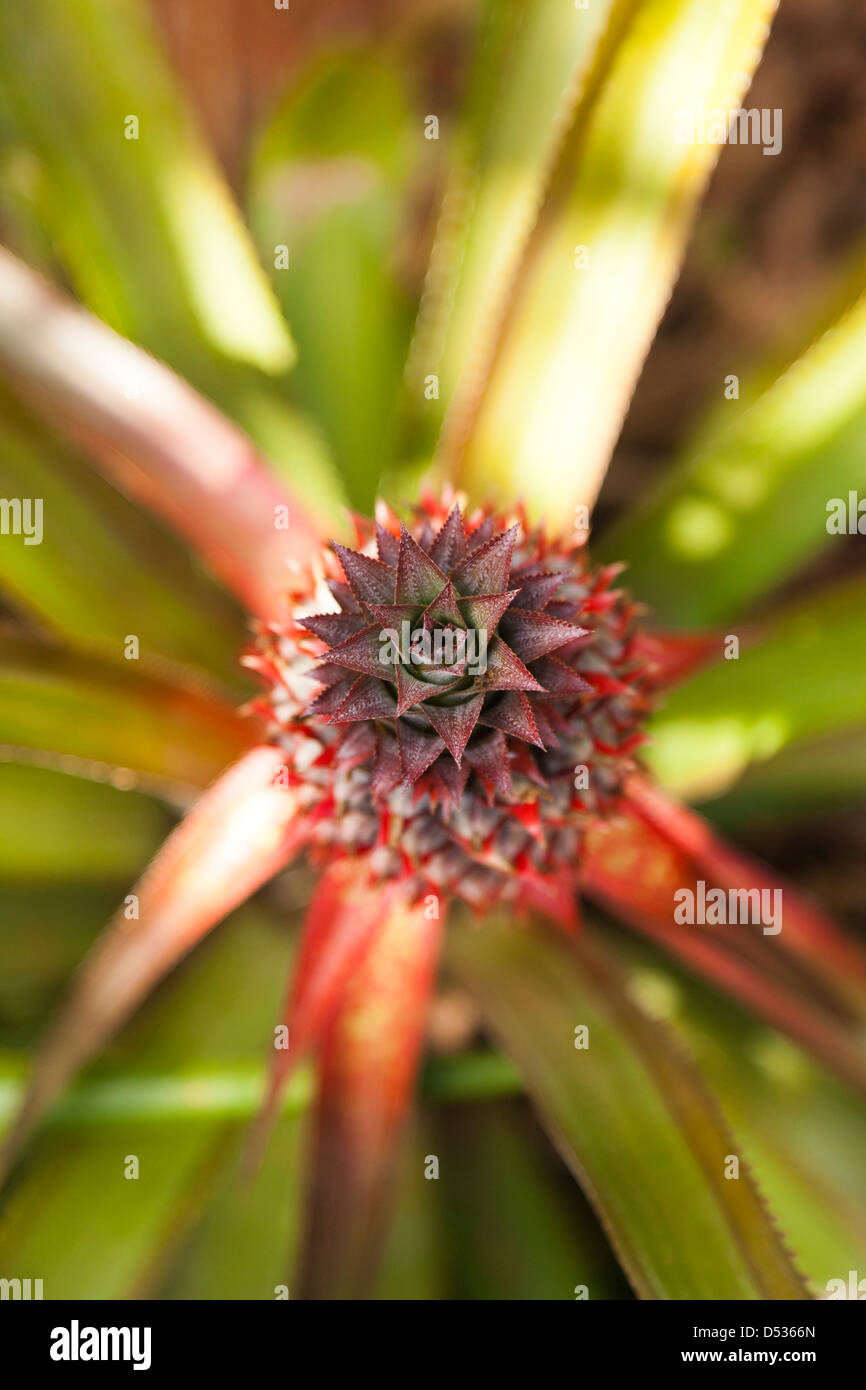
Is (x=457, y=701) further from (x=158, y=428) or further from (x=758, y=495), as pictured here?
(x=758, y=495)

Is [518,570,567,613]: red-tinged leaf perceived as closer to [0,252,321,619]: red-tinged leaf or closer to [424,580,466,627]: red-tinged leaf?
[424,580,466,627]: red-tinged leaf

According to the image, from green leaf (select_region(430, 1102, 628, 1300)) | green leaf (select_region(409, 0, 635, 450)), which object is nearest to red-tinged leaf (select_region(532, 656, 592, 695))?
green leaf (select_region(409, 0, 635, 450))

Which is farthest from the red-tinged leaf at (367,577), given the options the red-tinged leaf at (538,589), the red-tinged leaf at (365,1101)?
the red-tinged leaf at (365,1101)

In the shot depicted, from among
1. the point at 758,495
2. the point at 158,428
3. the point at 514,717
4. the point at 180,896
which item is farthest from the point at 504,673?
the point at 758,495

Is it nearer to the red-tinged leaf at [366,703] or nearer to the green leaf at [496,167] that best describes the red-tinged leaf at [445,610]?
the red-tinged leaf at [366,703]

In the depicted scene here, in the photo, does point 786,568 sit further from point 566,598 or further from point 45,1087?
point 45,1087

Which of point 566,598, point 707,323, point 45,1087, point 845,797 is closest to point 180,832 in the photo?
point 45,1087
